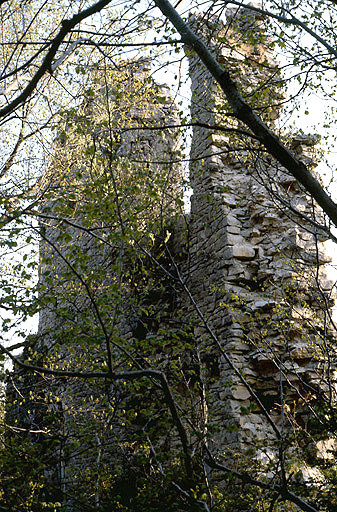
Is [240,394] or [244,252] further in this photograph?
[244,252]

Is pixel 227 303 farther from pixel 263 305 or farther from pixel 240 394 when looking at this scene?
pixel 240 394

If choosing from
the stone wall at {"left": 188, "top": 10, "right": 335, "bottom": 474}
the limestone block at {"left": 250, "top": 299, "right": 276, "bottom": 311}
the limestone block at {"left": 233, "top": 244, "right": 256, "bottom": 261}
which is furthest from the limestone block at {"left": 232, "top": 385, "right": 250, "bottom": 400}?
the limestone block at {"left": 233, "top": 244, "right": 256, "bottom": 261}

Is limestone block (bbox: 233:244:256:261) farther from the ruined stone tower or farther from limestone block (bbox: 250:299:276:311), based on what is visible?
limestone block (bbox: 250:299:276:311)

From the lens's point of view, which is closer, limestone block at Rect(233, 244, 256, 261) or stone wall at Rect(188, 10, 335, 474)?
stone wall at Rect(188, 10, 335, 474)

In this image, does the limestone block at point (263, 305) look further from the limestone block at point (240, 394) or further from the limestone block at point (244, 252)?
the limestone block at point (240, 394)

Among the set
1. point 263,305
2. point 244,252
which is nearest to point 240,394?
point 263,305

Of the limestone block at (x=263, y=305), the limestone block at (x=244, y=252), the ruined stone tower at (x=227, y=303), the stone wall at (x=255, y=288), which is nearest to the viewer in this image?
the ruined stone tower at (x=227, y=303)

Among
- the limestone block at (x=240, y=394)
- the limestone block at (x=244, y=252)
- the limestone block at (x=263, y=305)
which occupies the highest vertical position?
the limestone block at (x=244, y=252)

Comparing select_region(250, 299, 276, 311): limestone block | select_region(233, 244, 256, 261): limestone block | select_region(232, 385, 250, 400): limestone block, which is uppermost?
select_region(233, 244, 256, 261): limestone block

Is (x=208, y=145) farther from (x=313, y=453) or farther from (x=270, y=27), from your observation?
(x=313, y=453)

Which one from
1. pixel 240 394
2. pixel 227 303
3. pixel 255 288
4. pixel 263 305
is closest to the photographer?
pixel 240 394

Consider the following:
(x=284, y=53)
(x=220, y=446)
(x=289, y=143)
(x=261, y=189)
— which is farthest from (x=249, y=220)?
(x=220, y=446)

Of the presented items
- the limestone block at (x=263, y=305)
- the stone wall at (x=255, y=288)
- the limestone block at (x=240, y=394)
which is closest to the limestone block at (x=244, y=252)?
the stone wall at (x=255, y=288)

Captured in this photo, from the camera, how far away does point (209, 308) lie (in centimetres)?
585
